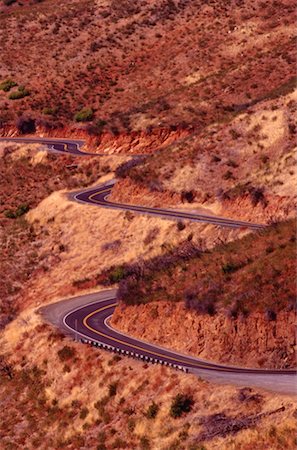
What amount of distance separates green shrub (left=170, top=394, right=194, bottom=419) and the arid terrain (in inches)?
2.6

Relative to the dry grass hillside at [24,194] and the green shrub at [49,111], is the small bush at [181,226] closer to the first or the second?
the dry grass hillside at [24,194]

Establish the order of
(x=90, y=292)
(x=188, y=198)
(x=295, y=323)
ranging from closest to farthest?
(x=295, y=323) → (x=90, y=292) → (x=188, y=198)

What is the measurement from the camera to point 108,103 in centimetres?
9412

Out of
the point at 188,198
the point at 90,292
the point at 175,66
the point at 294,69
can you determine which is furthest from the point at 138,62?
the point at 90,292

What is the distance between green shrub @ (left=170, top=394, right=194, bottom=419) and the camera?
33.9 m

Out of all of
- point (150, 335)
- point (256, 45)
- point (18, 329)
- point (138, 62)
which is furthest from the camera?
point (138, 62)

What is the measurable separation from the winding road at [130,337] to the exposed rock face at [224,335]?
0.49 meters

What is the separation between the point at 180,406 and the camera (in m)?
34.0

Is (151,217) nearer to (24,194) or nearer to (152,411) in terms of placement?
(24,194)

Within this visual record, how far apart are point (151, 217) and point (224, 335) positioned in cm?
2341

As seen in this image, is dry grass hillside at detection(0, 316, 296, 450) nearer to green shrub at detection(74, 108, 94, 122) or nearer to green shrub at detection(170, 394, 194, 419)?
green shrub at detection(170, 394, 194, 419)

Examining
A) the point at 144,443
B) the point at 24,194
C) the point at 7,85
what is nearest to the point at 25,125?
the point at 7,85

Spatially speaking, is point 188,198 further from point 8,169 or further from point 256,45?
point 256,45

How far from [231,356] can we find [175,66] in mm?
65938
